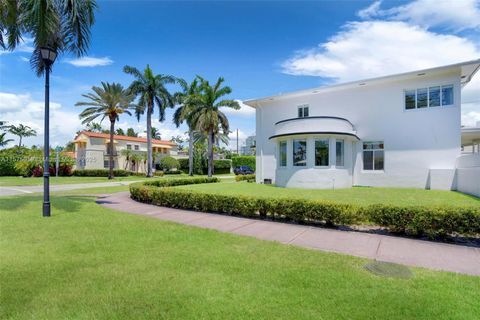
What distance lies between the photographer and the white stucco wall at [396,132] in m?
15.2

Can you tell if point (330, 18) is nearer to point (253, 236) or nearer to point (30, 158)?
point (253, 236)

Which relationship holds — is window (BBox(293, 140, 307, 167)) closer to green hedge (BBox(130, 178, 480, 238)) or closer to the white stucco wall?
the white stucco wall

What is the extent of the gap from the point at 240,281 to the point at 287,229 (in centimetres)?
366

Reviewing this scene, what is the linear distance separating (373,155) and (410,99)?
4110 millimetres

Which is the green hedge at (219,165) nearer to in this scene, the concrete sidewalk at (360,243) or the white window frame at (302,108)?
the white window frame at (302,108)

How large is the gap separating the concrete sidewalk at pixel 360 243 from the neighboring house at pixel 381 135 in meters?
9.71

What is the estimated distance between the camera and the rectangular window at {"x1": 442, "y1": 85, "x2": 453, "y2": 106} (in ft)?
49.8

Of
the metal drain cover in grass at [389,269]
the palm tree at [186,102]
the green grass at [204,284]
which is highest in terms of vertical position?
the palm tree at [186,102]

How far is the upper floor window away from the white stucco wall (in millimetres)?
259

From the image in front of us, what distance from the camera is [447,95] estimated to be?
603 inches

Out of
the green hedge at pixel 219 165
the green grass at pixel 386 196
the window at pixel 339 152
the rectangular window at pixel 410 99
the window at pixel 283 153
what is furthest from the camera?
the green hedge at pixel 219 165

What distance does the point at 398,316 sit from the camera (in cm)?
300

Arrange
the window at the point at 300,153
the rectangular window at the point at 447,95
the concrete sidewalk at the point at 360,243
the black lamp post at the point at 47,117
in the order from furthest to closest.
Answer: the window at the point at 300,153
the rectangular window at the point at 447,95
the black lamp post at the point at 47,117
the concrete sidewalk at the point at 360,243

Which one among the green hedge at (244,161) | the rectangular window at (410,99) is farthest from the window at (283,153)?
the green hedge at (244,161)
